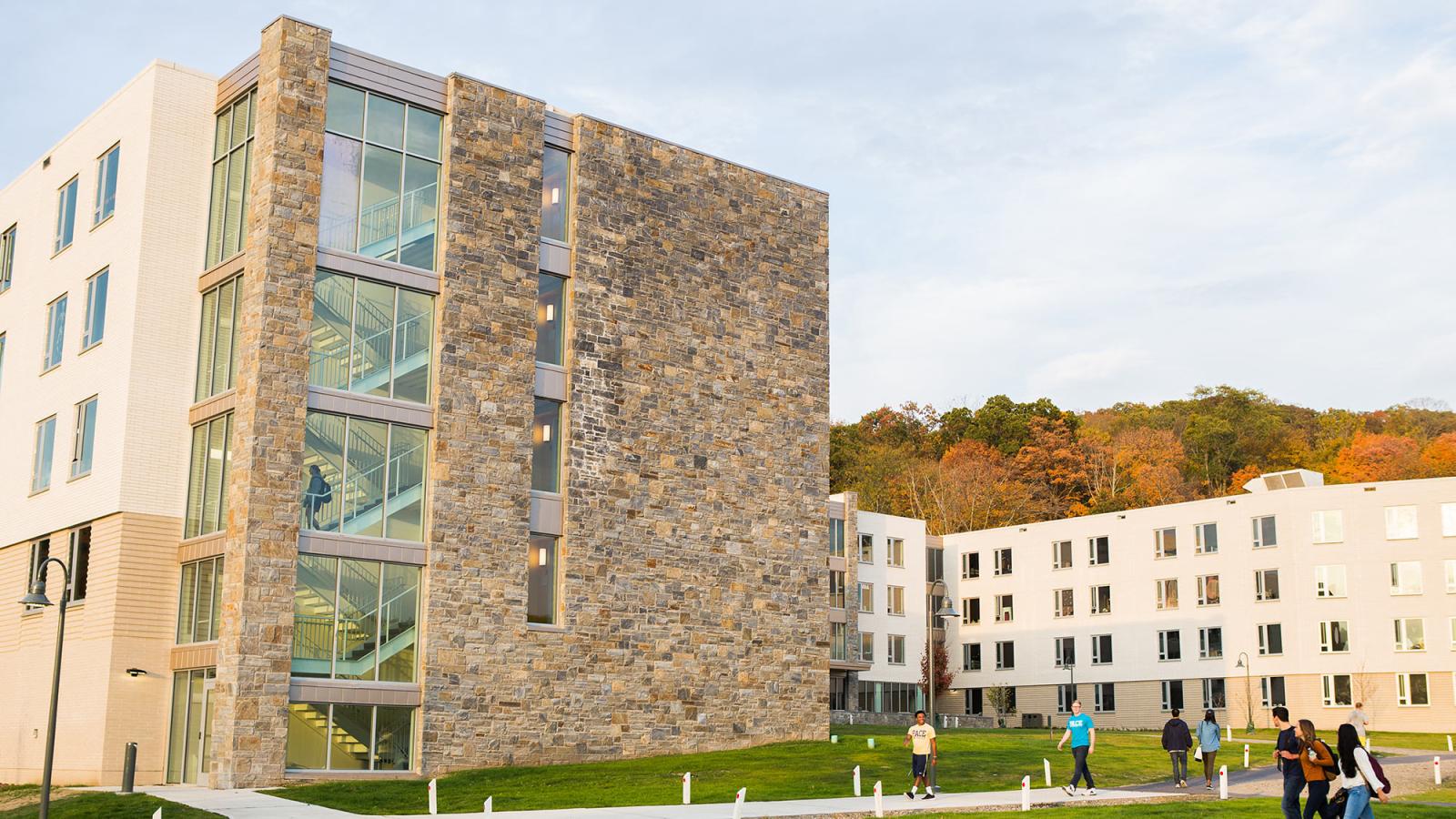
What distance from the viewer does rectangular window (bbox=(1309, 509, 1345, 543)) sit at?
6081 centimetres

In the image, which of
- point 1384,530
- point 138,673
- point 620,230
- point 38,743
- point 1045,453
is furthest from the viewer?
point 1045,453

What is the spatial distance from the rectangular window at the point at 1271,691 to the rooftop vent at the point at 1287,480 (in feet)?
28.8

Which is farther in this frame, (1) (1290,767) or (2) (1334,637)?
(2) (1334,637)

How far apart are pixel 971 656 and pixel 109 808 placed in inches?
2241

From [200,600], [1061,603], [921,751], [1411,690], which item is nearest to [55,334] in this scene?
[200,600]

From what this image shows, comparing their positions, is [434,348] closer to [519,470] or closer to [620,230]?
[519,470]

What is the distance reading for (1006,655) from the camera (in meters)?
74.1

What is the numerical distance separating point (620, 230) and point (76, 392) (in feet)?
46.1

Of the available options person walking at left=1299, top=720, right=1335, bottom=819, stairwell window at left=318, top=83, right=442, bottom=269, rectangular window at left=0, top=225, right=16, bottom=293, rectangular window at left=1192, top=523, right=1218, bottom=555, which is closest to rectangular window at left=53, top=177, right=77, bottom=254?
rectangular window at left=0, top=225, right=16, bottom=293

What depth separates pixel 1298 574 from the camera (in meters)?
61.5

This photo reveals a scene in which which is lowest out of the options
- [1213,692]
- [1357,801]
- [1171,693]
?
[1357,801]

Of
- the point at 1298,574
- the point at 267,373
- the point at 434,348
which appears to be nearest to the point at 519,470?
the point at 434,348

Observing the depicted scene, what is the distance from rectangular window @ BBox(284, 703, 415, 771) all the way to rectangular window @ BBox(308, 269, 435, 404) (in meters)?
7.03

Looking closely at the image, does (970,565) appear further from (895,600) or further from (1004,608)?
(895,600)
